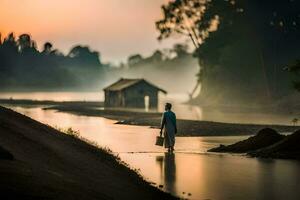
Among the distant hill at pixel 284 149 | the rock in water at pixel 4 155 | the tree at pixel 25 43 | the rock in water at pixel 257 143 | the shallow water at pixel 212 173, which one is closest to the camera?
the rock in water at pixel 4 155

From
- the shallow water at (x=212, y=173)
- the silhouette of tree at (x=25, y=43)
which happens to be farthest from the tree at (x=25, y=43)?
the shallow water at (x=212, y=173)

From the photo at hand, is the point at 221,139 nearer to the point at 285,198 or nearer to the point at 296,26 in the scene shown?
the point at 285,198

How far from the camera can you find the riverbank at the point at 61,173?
11938mm

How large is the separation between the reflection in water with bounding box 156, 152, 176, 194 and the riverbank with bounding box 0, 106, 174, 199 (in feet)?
2.01

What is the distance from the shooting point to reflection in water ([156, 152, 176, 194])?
56.4ft

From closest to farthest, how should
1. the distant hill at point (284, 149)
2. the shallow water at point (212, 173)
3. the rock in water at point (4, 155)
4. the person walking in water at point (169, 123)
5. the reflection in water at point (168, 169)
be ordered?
the rock in water at point (4, 155) → the shallow water at point (212, 173) → the reflection in water at point (168, 169) → the distant hill at point (284, 149) → the person walking in water at point (169, 123)

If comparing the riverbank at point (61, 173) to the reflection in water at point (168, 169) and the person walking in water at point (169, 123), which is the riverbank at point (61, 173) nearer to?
the reflection in water at point (168, 169)

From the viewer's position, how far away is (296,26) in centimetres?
8000

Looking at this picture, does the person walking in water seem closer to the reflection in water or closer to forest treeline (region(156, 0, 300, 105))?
the reflection in water

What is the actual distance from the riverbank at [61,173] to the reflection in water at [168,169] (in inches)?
24.1

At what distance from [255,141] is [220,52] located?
213 feet

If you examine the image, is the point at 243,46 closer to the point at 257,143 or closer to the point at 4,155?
the point at 257,143

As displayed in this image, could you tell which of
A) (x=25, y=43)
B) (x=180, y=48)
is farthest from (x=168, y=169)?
(x=25, y=43)

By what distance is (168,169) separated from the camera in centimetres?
2086
